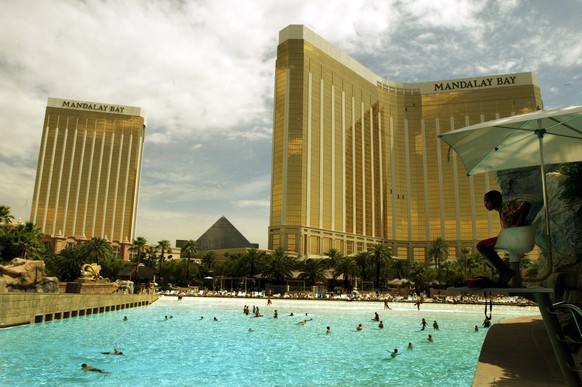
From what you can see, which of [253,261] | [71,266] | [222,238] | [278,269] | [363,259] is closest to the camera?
[71,266]

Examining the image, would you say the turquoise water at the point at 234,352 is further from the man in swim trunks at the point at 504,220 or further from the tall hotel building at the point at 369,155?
the tall hotel building at the point at 369,155

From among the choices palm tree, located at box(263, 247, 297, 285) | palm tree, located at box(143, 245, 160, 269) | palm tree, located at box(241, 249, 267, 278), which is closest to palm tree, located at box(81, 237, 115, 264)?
palm tree, located at box(143, 245, 160, 269)

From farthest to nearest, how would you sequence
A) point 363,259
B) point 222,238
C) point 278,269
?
1. point 222,238
2. point 363,259
3. point 278,269

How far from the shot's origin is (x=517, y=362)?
9898 mm

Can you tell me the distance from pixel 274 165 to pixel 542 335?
96.0 meters

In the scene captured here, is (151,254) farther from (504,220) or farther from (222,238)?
(222,238)

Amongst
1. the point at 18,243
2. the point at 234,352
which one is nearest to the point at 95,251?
the point at 18,243

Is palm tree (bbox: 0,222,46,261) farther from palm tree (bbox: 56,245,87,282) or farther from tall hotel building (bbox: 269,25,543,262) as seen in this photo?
tall hotel building (bbox: 269,25,543,262)

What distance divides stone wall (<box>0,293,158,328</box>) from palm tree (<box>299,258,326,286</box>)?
130 ft

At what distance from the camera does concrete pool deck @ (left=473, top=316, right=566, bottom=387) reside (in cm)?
817

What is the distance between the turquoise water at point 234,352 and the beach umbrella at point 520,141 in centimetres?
1132

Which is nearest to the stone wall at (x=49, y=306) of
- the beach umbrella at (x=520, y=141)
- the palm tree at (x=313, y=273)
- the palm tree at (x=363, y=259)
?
the beach umbrella at (x=520, y=141)

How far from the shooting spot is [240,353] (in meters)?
20.0

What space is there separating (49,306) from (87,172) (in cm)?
13642
